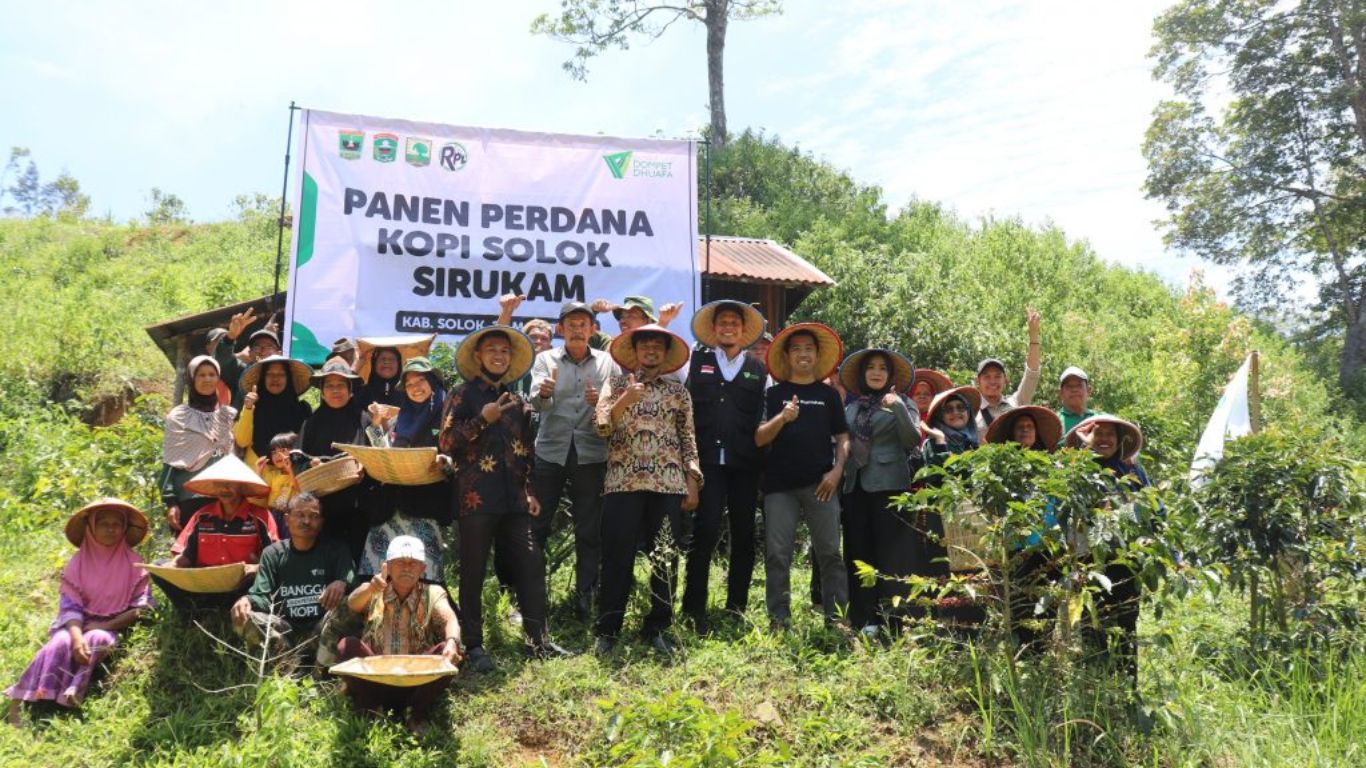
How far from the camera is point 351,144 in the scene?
6.50 m

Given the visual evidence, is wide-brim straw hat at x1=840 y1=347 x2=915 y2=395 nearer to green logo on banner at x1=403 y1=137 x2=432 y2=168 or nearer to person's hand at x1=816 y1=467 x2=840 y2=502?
person's hand at x1=816 y1=467 x2=840 y2=502

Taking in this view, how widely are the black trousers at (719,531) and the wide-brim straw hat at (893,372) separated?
31.9 inches

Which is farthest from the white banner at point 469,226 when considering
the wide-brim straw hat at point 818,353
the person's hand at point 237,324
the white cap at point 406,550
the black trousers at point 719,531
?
the white cap at point 406,550

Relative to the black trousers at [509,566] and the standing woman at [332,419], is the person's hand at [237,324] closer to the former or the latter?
the standing woman at [332,419]

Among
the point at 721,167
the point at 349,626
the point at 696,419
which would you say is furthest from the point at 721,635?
the point at 721,167

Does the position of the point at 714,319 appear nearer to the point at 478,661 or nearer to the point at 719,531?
the point at 719,531

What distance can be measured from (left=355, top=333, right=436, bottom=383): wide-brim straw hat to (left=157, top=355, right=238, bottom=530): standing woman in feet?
2.66

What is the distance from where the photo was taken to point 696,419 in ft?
16.6

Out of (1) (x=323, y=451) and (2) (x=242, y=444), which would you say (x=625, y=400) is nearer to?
(1) (x=323, y=451)

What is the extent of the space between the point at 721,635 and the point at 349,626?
1874 mm

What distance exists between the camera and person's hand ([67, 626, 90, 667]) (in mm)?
4363

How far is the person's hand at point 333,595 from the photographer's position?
430cm

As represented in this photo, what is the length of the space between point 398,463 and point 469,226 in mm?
2768

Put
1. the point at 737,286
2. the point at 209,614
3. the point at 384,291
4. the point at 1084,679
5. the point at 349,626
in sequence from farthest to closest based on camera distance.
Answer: the point at 737,286, the point at 384,291, the point at 209,614, the point at 349,626, the point at 1084,679
